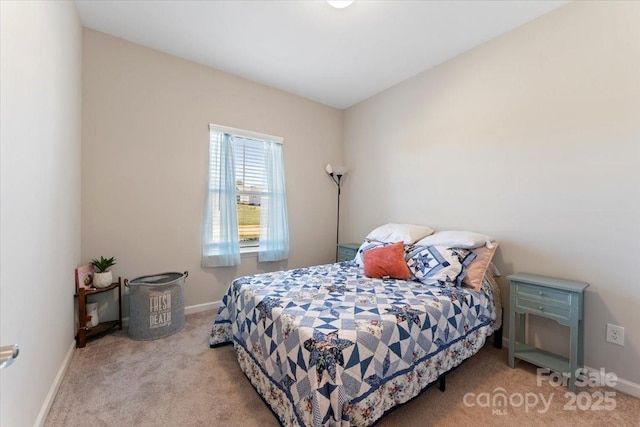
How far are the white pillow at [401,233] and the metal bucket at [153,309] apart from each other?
2092 mm

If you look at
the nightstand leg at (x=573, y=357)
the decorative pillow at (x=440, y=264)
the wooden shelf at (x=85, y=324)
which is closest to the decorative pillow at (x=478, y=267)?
the decorative pillow at (x=440, y=264)

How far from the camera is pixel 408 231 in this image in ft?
8.99

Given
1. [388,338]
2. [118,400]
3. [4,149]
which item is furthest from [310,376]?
[4,149]

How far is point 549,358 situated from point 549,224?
3.24ft

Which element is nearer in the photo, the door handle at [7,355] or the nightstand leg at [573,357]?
the door handle at [7,355]

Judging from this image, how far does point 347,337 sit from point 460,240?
1.52 metres

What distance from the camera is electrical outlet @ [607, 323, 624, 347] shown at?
5.79ft

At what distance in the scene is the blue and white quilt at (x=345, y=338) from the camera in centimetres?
117

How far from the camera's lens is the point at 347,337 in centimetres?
125

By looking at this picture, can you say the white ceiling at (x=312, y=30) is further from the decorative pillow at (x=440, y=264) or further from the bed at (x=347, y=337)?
the bed at (x=347, y=337)

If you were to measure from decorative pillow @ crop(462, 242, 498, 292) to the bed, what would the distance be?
0.17 ft

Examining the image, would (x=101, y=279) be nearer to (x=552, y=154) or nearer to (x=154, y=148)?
(x=154, y=148)

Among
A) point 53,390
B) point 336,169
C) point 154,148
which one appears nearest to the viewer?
point 53,390

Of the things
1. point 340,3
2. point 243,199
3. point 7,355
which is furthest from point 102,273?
point 340,3
